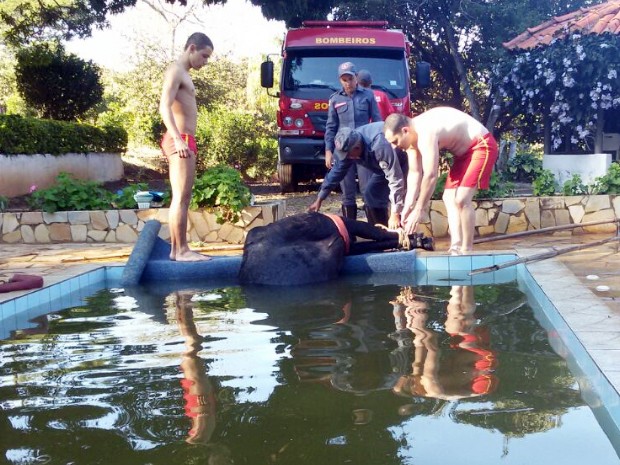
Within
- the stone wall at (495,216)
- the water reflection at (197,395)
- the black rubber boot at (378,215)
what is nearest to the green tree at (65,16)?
the stone wall at (495,216)

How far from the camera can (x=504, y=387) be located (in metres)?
2.87

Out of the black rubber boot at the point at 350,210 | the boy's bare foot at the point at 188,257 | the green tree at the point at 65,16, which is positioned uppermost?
the green tree at the point at 65,16

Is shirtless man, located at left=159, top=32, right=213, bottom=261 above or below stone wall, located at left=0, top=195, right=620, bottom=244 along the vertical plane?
above

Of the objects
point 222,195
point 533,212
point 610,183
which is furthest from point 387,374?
point 610,183

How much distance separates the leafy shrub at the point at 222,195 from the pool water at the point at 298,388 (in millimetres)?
3130

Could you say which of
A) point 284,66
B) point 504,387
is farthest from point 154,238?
point 284,66

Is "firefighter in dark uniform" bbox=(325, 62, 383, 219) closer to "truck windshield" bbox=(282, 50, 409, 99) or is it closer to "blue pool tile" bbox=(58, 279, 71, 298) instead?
"blue pool tile" bbox=(58, 279, 71, 298)

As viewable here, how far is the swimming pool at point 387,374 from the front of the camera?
2.42m

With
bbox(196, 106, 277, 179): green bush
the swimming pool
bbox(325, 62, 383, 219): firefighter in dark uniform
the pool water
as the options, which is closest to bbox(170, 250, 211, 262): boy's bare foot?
the swimming pool

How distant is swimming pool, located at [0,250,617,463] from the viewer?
7.95ft

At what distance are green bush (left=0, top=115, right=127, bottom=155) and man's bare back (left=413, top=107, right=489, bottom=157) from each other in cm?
828

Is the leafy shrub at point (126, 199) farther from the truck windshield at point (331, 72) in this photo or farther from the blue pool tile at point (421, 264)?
the blue pool tile at point (421, 264)

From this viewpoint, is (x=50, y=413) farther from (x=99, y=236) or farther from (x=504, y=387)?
(x=99, y=236)

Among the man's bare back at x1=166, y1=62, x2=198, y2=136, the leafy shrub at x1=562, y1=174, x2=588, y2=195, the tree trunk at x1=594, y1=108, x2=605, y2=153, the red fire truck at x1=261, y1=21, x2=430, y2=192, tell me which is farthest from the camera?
the tree trunk at x1=594, y1=108, x2=605, y2=153
